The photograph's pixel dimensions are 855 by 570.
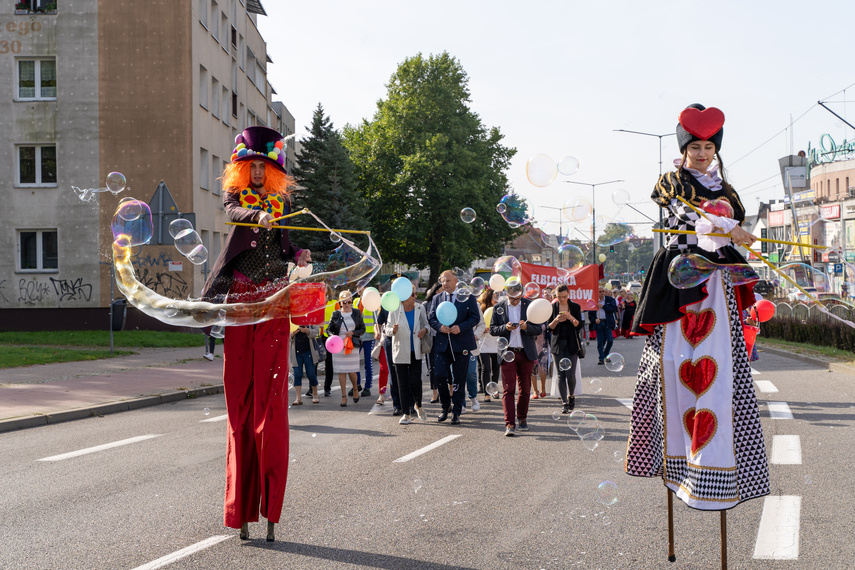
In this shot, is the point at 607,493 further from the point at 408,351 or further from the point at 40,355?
the point at 40,355

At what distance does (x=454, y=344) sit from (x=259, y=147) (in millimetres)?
6516

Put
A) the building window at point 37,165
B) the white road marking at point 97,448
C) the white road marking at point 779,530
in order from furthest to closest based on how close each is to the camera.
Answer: the building window at point 37,165 → the white road marking at point 97,448 → the white road marking at point 779,530

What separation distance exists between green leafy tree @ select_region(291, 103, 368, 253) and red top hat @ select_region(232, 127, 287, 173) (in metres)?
34.4

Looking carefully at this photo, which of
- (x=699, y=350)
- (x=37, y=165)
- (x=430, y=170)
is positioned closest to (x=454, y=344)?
(x=699, y=350)

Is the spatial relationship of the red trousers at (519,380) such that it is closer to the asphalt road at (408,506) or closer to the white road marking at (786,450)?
the asphalt road at (408,506)

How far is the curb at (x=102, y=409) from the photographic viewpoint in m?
11.0

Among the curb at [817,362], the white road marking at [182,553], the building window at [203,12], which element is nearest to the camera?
the white road marking at [182,553]

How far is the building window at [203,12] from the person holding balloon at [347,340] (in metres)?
23.9

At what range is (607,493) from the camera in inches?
250

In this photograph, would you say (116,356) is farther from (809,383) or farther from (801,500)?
(801,500)

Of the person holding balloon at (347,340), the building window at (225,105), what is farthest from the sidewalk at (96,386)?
the building window at (225,105)

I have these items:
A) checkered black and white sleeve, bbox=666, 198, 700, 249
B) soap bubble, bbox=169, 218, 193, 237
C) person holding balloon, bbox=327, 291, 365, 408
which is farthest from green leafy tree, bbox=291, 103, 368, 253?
checkered black and white sleeve, bbox=666, 198, 700, 249

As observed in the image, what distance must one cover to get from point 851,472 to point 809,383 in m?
9.11

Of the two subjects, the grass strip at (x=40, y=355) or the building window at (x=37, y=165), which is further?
the building window at (x=37, y=165)
